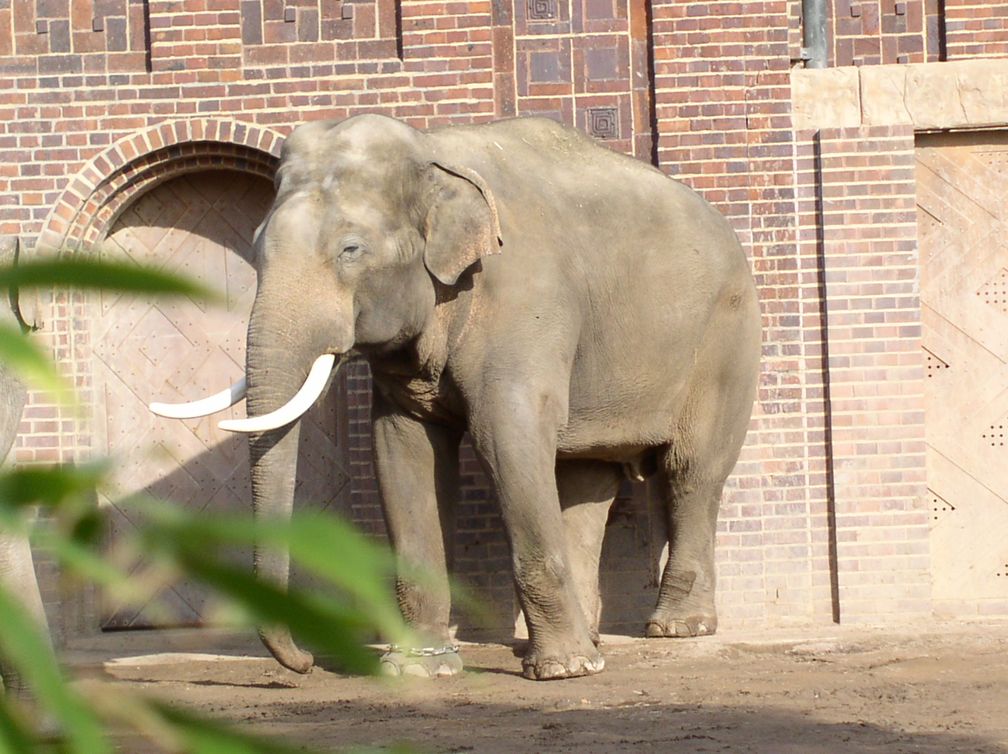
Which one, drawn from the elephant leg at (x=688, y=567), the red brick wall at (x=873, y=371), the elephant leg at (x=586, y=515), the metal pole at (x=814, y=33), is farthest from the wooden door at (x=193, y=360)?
the metal pole at (x=814, y=33)

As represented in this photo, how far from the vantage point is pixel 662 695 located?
664 cm

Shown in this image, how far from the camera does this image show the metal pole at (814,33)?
30.9 feet

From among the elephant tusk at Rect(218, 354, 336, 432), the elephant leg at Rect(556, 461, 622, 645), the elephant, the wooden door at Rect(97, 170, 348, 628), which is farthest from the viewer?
the wooden door at Rect(97, 170, 348, 628)

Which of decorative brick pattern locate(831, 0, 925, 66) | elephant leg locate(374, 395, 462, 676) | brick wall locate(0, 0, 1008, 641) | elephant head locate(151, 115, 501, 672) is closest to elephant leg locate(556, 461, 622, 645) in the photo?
brick wall locate(0, 0, 1008, 641)

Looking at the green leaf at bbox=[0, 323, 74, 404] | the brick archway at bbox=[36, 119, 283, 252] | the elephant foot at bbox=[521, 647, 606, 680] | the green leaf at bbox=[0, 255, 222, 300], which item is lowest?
the elephant foot at bbox=[521, 647, 606, 680]

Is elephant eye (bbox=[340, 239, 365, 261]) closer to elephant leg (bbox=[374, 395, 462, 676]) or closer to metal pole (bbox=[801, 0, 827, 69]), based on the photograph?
elephant leg (bbox=[374, 395, 462, 676])

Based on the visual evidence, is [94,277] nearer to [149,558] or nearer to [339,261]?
[149,558]

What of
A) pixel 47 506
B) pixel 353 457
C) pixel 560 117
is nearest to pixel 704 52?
pixel 560 117

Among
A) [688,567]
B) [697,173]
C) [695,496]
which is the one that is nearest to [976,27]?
[697,173]

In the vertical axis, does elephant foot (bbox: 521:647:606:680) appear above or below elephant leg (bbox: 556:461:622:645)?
below

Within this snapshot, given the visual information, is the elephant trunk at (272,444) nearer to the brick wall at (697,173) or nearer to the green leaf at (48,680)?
the brick wall at (697,173)

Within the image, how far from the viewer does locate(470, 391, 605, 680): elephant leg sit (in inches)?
277

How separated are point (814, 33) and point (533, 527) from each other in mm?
3743

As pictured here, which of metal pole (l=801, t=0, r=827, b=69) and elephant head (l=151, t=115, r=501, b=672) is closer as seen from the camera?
elephant head (l=151, t=115, r=501, b=672)
